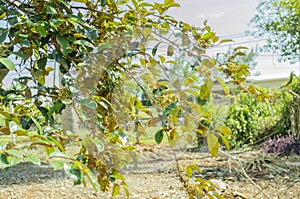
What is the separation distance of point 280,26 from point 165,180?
17.2ft

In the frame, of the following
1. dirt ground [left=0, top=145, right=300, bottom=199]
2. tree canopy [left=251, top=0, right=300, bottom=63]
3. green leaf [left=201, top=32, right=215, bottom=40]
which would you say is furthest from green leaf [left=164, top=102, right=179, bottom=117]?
tree canopy [left=251, top=0, right=300, bottom=63]

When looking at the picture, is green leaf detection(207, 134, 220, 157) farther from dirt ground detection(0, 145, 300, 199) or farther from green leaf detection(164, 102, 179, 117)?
dirt ground detection(0, 145, 300, 199)

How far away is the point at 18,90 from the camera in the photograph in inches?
25.5

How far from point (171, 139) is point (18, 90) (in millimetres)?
310

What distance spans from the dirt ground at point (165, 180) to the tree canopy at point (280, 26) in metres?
4.25

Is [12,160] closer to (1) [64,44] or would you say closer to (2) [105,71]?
(1) [64,44]

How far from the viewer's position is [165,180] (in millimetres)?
2980

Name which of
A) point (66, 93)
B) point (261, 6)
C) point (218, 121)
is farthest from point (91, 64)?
point (261, 6)

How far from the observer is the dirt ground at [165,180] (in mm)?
2406

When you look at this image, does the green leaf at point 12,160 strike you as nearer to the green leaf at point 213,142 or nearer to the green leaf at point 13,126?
the green leaf at point 13,126

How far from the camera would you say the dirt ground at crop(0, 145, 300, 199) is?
241cm

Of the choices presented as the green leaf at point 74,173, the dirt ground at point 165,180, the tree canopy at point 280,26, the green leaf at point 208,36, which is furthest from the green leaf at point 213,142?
the tree canopy at point 280,26

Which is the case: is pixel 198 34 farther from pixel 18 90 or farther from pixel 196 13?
pixel 196 13

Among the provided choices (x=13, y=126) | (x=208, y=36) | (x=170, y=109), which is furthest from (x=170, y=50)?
(x=13, y=126)
